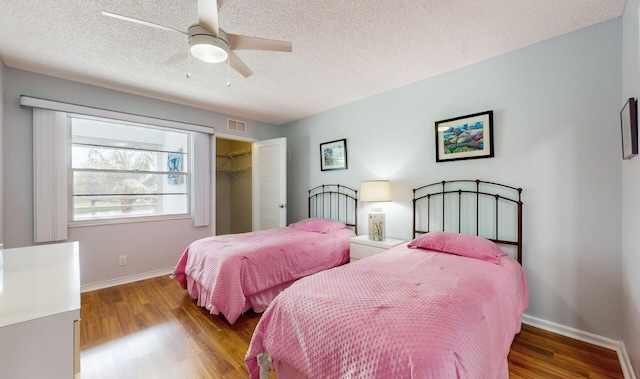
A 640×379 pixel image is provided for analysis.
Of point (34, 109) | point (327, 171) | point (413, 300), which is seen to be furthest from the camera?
point (327, 171)

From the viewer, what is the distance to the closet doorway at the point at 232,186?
5.59 meters

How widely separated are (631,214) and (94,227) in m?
4.91

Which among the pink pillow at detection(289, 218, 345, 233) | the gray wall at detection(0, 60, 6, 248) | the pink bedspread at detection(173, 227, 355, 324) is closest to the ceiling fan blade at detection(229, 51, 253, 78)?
the pink bedspread at detection(173, 227, 355, 324)

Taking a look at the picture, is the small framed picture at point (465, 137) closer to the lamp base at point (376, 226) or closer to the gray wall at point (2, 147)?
the lamp base at point (376, 226)

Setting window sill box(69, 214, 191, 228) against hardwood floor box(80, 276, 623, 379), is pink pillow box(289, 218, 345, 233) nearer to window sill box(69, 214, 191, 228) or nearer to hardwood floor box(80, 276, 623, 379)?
hardwood floor box(80, 276, 623, 379)

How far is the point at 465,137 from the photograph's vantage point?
2.65 m

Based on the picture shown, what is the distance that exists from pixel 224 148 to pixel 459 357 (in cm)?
569

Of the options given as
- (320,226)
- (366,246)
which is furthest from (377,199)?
(320,226)

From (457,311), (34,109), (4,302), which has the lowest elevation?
(457,311)

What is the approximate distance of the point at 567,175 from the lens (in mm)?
2127

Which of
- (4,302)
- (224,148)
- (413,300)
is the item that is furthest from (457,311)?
(224,148)

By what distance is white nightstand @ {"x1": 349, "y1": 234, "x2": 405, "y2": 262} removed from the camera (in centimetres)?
287

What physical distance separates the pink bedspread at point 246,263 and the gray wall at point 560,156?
149cm

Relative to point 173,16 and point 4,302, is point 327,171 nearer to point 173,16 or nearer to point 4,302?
point 173,16
